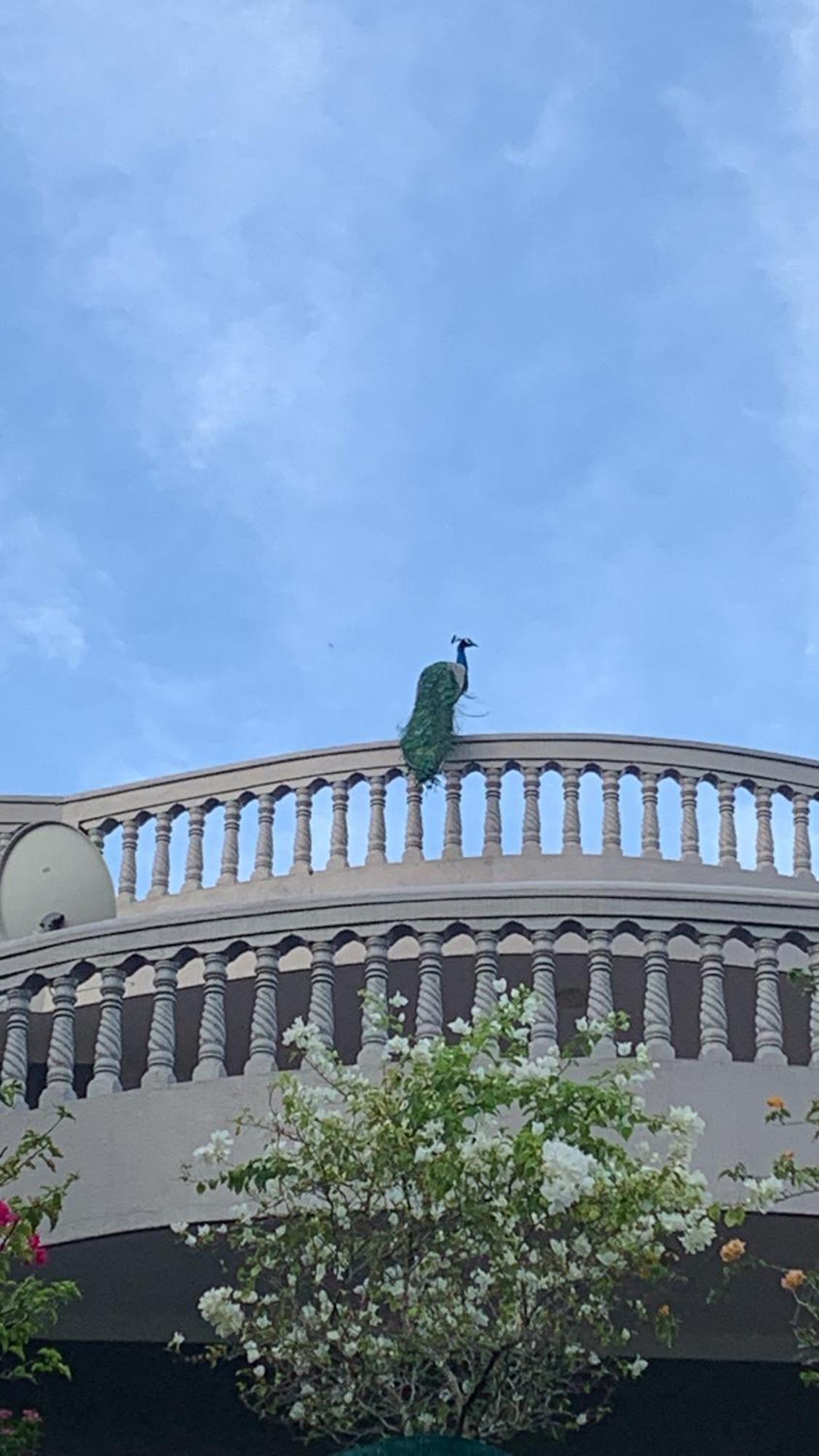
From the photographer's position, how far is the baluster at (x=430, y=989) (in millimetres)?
7879

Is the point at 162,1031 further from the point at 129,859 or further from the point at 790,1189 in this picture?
the point at 129,859

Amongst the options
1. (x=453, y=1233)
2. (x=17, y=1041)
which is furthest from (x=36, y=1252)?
(x=17, y=1041)

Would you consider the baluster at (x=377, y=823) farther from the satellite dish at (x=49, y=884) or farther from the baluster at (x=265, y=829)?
the satellite dish at (x=49, y=884)

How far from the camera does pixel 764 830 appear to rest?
11.6 m

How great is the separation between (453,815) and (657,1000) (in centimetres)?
354

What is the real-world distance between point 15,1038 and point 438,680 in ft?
14.0


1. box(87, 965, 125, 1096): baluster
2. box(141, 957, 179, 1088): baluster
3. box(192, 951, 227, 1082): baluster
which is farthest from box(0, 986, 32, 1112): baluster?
box(192, 951, 227, 1082): baluster

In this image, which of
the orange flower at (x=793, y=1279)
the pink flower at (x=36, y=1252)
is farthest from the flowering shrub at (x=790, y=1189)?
the pink flower at (x=36, y=1252)

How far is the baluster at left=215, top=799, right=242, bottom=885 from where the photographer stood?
1159cm

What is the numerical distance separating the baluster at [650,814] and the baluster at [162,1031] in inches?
152

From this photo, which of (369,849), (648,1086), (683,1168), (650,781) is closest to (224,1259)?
(648,1086)

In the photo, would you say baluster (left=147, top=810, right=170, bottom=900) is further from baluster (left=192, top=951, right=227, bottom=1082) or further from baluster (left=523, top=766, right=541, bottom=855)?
baluster (left=192, top=951, right=227, bottom=1082)

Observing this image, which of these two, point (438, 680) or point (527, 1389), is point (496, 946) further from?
point (438, 680)

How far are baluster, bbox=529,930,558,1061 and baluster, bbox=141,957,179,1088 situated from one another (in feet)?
4.22
